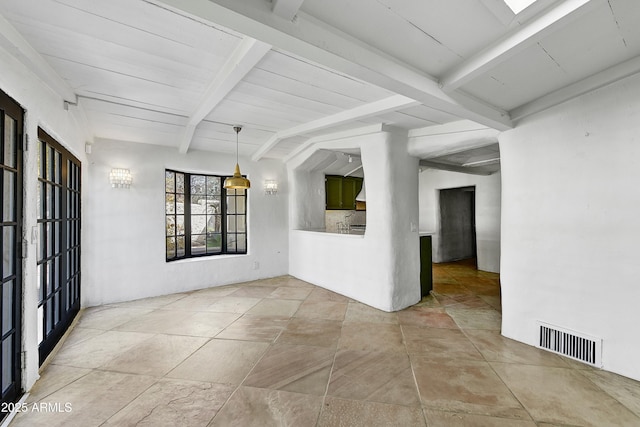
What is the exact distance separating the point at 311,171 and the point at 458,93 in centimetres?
378

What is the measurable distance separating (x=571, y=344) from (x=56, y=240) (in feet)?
16.9

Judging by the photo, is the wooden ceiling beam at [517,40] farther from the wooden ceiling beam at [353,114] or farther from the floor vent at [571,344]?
the floor vent at [571,344]

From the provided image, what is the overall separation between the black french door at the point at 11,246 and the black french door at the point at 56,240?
576mm

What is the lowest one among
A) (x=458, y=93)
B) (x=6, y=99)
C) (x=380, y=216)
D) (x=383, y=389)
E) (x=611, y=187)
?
(x=383, y=389)

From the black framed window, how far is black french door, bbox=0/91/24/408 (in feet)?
8.98

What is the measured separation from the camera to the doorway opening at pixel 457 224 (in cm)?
725


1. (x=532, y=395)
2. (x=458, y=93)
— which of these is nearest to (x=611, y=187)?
(x=458, y=93)

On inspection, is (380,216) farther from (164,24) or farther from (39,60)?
(39,60)

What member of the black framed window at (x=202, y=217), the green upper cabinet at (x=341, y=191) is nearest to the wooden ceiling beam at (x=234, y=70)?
the black framed window at (x=202, y=217)

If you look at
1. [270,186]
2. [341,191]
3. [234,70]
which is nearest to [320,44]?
[234,70]

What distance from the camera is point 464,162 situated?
17.2ft

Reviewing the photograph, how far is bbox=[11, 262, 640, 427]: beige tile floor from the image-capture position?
1.80 meters

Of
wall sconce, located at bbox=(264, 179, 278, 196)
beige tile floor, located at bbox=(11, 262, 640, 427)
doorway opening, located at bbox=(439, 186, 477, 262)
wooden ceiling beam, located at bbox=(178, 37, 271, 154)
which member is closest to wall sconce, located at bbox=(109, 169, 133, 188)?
beige tile floor, located at bbox=(11, 262, 640, 427)

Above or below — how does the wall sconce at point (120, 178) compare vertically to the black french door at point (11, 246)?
above
